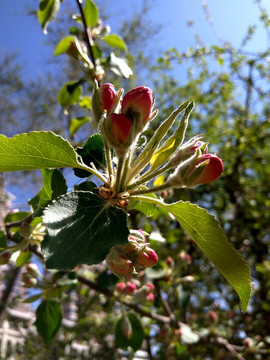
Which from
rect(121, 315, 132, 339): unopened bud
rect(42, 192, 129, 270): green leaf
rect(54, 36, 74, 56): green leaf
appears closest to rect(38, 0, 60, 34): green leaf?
rect(54, 36, 74, 56): green leaf

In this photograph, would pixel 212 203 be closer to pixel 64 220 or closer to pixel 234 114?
pixel 234 114

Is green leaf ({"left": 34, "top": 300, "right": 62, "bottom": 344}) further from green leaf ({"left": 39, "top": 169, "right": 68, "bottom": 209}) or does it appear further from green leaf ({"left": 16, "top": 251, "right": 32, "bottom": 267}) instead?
green leaf ({"left": 39, "top": 169, "right": 68, "bottom": 209})

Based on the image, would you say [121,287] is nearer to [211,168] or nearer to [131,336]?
[131,336]

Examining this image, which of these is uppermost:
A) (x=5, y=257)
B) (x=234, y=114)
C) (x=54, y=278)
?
(x=234, y=114)

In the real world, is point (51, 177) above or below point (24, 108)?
below

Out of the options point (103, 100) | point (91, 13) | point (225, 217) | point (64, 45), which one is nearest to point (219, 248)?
point (103, 100)

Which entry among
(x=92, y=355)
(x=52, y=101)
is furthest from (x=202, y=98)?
(x=92, y=355)

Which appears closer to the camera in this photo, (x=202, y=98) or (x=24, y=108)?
(x=202, y=98)
